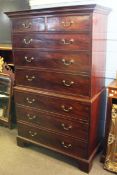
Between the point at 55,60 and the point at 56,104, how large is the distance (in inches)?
16.3

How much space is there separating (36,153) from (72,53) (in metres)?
1.21

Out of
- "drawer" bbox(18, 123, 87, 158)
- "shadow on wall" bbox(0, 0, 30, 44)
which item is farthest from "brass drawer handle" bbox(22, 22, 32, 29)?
"drawer" bbox(18, 123, 87, 158)

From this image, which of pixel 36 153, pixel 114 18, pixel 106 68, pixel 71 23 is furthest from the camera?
pixel 36 153

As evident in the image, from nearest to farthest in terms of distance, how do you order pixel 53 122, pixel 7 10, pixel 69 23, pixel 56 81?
pixel 69 23, pixel 56 81, pixel 53 122, pixel 7 10

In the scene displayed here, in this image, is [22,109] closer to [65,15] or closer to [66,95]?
[66,95]

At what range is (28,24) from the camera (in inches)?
74.7

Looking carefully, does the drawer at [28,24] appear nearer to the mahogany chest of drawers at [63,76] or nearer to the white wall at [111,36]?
the mahogany chest of drawers at [63,76]

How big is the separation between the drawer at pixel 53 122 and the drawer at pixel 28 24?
0.80m

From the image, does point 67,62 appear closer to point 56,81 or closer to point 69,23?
point 56,81

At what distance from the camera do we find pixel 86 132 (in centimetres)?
184

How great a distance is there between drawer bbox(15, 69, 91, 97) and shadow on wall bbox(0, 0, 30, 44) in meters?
0.87

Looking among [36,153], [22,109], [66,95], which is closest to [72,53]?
[66,95]

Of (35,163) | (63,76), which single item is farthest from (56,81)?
(35,163)

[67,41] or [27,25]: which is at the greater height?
[27,25]
